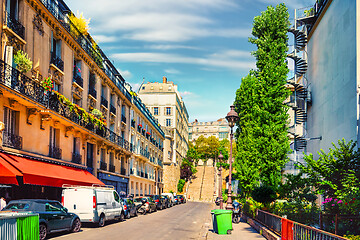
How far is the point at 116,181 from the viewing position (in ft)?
133

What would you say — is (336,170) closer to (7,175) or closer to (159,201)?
(7,175)

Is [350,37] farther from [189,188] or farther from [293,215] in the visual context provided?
[189,188]

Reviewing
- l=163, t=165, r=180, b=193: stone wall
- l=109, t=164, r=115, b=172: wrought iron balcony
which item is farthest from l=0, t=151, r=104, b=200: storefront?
l=163, t=165, r=180, b=193: stone wall

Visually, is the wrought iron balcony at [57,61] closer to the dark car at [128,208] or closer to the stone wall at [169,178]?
the dark car at [128,208]

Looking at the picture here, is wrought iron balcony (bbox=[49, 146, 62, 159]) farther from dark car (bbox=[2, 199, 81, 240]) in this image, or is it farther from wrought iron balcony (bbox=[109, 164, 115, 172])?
wrought iron balcony (bbox=[109, 164, 115, 172])

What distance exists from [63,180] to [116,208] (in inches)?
139

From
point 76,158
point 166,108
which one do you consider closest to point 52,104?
point 76,158

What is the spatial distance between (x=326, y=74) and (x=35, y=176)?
21.5 metres

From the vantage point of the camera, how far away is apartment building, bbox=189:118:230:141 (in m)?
147

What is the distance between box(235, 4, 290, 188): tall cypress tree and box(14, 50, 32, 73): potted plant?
521 inches

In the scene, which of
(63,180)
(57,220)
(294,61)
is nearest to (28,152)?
(63,180)

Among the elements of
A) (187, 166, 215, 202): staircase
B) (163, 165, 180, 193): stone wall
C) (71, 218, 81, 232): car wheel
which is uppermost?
(71, 218, 81, 232): car wheel

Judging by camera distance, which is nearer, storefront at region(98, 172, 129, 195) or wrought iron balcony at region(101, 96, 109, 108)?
storefront at region(98, 172, 129, 195)

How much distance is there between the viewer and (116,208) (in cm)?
2336
